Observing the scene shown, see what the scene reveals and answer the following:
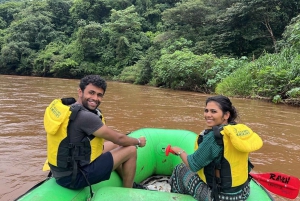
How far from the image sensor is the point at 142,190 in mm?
1833

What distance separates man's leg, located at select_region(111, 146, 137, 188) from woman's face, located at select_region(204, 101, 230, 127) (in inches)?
27.6

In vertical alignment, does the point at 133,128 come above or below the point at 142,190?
below

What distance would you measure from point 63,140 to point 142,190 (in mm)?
603

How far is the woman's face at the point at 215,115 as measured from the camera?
1.93 m

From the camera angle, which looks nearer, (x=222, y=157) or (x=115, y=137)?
(x=222, y=157)

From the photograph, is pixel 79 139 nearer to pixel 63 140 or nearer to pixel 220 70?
pixel 63 140

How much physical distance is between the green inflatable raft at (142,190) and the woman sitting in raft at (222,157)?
0.15 metres

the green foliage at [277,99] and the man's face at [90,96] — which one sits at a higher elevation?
the man's face at [90,96]

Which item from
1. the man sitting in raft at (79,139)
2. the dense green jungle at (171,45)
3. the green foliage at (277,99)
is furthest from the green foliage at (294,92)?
the man sitting in raft at (79,139)

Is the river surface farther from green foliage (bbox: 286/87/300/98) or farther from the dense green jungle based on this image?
the dense green jungle

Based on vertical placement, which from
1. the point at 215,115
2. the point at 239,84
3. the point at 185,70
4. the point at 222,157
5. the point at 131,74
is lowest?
the point at 131,74

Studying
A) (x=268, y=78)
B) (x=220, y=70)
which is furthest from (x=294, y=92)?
(x=220, y=70)

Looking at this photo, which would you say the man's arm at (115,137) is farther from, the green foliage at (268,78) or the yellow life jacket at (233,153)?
the green foliage at (268,78)

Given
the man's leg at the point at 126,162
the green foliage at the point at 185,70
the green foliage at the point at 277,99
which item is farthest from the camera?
the green foliage at the point at 185,70
